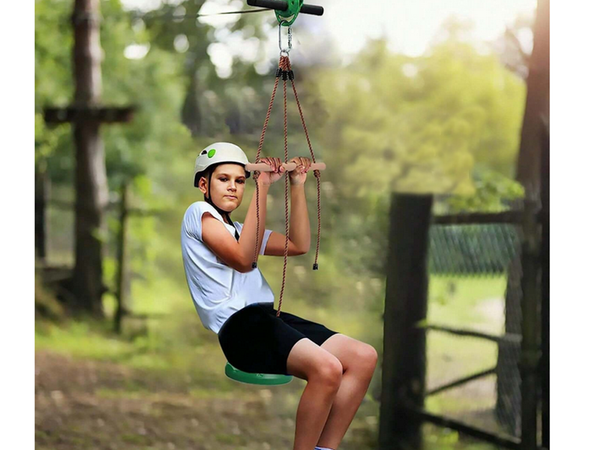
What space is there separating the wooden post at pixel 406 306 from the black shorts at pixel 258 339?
4.89 ft

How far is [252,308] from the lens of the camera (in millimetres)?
3035

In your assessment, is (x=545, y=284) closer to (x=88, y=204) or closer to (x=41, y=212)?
(x=88, y=204)

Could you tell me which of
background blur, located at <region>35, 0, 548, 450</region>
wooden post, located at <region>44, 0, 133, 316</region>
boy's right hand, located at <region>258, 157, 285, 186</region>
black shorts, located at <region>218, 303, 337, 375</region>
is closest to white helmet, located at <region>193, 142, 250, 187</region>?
boy's right hand, located at <region>258, 157, 285, 186</region>

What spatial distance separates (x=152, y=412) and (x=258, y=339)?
6.64ft

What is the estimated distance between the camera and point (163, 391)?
4734 millimetres

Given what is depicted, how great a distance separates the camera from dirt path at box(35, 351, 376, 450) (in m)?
A: 4.65

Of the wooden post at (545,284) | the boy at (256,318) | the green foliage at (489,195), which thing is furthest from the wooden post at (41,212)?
the wooden post at (545,284)

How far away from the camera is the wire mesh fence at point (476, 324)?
4371 mm

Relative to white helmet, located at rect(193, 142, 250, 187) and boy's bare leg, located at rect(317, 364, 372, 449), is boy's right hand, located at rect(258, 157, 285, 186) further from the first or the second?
boy's bare leg, located at rect(317, 364, 372, 449)

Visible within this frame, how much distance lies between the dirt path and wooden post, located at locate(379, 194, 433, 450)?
247 millimetres

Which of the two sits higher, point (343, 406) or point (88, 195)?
point (88, 195)

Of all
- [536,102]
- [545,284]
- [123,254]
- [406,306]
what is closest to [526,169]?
[536,102]
